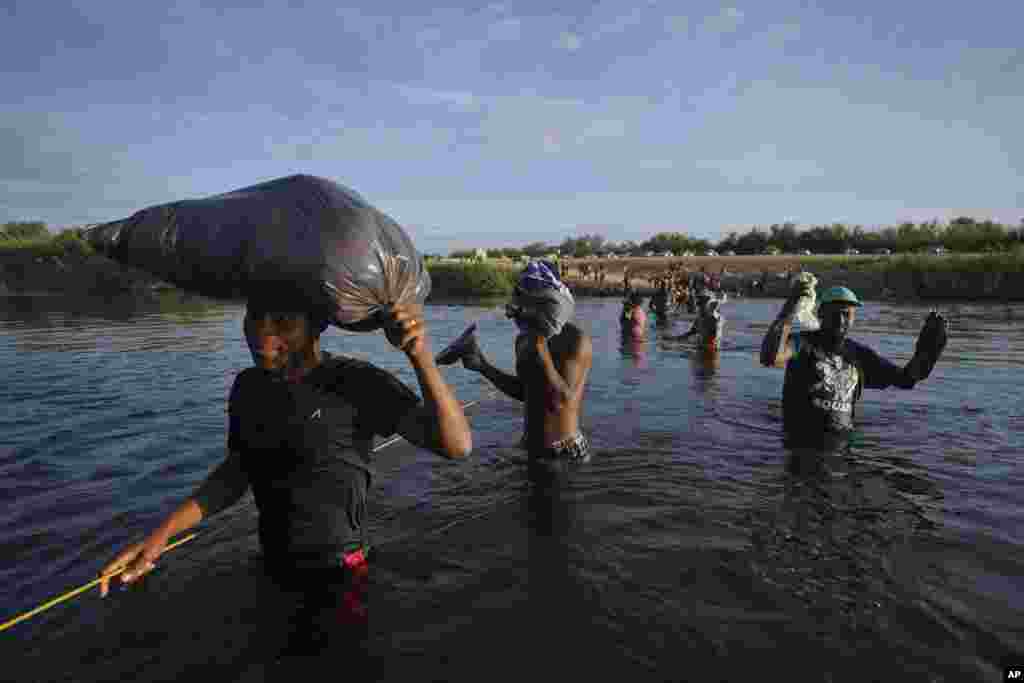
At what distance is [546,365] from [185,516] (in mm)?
2439

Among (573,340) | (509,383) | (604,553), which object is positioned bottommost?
(604,553)

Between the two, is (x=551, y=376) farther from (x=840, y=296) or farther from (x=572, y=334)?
(x=840, y=296)

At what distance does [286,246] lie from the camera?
206 centimetres

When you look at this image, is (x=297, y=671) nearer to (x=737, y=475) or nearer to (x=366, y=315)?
(x=366, y=315)

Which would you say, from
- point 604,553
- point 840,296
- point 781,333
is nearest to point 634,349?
point 781,333

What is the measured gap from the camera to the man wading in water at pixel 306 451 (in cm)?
232

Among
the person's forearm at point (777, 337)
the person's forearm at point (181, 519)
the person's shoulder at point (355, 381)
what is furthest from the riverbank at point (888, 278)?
the person's forearm at point (181, 519)

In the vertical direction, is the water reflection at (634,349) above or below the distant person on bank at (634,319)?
below

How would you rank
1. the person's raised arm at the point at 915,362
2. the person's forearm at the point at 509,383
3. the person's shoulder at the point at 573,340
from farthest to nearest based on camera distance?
the person's raised arm at the point at 915,362
the person's forearm at the point at 509,383
the person's shoulder at the point at 573,340

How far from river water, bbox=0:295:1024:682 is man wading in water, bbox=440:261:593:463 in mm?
360

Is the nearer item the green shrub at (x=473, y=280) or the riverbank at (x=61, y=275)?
the green shrub at (x=473, y=280)

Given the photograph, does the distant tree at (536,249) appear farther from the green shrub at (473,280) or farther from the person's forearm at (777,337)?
the person's forearm at (777,337)

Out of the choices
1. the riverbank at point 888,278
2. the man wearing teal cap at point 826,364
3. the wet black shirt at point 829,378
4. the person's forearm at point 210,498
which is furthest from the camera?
the riverbank at point 888,278

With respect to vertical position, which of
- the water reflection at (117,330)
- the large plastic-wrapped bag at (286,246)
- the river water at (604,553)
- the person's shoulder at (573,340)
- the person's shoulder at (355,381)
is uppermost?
the large plastic-wrapped bag at (286,246)
